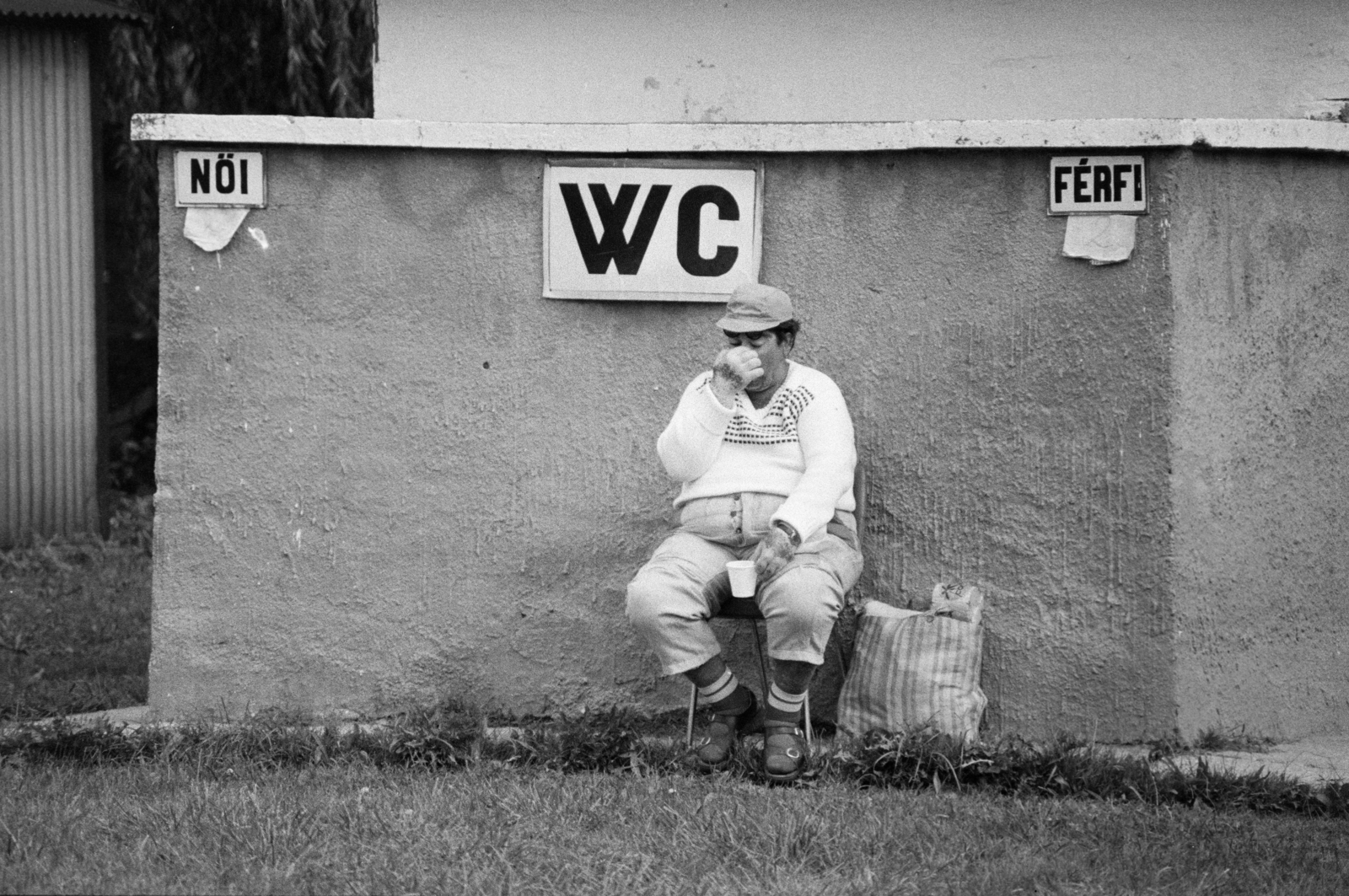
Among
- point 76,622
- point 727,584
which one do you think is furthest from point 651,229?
point 76,622

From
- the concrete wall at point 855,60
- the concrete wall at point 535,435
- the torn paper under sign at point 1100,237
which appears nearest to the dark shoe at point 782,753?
the concrete wall at point 535,435

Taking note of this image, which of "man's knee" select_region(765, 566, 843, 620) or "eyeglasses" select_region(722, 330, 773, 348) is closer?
"man's knee" select_region(765, 566, 843, 620)

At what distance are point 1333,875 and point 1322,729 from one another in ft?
5.24

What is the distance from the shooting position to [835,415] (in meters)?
5.17

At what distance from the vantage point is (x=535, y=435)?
18.5 feet

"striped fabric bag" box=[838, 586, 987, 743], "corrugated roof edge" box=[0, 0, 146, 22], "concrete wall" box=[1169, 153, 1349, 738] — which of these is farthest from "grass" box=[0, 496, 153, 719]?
"concrete wall" box=[1169, 153, 1349, 738]

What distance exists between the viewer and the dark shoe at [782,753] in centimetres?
488

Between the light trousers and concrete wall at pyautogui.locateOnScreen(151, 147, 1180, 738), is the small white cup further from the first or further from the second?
concrete wall at pyautogui.locateOnScreen(151, 147, 1180, 738)

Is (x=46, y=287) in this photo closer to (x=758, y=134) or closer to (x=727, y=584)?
(x=758, y=134)

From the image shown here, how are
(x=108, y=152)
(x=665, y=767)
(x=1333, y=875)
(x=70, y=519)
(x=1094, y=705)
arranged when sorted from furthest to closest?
1. (x=108, y=152)
2. (x=70, y=519)
3. (x=1094, y=705)
4. (x=665, y=767)
5. (x=1333, y=875)

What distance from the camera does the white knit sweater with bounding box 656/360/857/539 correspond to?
510cm

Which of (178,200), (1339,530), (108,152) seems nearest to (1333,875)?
(1339,530)

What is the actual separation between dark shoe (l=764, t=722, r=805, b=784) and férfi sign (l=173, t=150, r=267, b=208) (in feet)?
8.14

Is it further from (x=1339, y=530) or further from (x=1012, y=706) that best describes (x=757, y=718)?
(x=1339, y=530)
